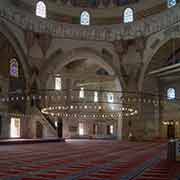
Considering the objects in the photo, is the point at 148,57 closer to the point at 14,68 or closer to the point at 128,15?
the point at 128,15

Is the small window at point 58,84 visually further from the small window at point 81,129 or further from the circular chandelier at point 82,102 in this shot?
the small window at point 81,129

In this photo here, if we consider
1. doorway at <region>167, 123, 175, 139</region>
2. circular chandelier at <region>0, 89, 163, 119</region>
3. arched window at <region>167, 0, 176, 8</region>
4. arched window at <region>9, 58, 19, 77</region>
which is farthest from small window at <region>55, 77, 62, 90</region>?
arched window at <region>167, 0, 176, 8</region>

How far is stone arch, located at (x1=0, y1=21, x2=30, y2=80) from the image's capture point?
23.5 m

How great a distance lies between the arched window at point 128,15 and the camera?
26.8 meters

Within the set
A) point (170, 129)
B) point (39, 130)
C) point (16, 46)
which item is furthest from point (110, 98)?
point (16, 46)

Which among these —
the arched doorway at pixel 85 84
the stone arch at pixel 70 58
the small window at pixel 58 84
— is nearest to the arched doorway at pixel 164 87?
the stone arch at pixel 70 58

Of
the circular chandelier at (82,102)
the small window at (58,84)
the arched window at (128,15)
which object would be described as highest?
the arched window at (128,15)

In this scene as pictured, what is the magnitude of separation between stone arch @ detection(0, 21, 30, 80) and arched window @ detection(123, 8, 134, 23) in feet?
28.2

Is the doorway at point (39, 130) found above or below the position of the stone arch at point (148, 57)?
below

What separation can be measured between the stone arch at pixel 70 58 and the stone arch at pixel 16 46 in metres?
1.63

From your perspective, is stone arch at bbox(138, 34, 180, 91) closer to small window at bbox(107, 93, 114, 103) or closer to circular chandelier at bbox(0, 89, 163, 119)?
circular chandelier at bbox(0, 89, 163, 119)

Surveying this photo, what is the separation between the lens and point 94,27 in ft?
90.3

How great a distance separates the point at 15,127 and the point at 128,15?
41.0 feet

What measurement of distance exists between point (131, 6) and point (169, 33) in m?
4.42
